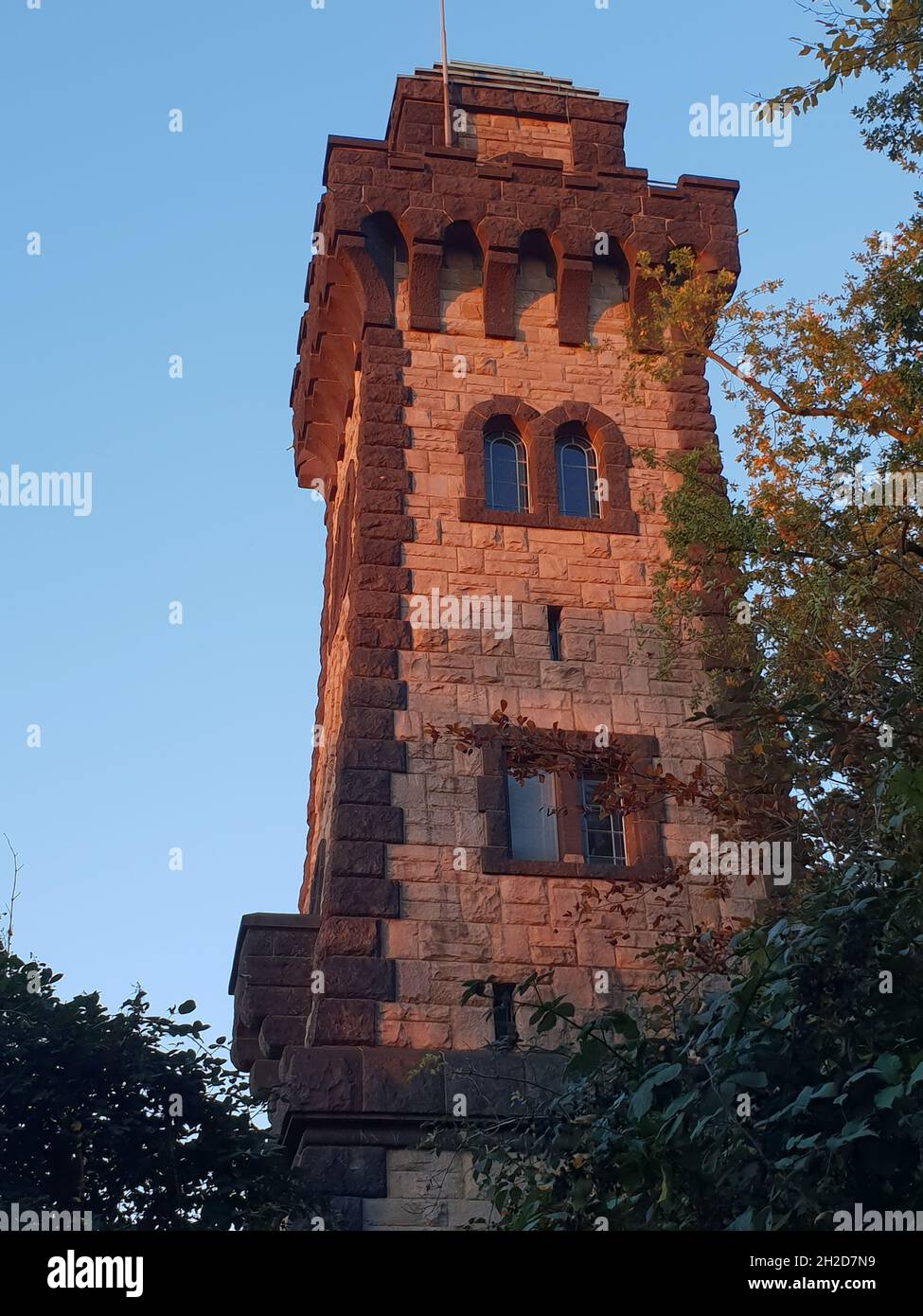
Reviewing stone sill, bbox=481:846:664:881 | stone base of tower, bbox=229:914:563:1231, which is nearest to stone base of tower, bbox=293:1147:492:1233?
stone base of tower, bbox=229:914:563:1231

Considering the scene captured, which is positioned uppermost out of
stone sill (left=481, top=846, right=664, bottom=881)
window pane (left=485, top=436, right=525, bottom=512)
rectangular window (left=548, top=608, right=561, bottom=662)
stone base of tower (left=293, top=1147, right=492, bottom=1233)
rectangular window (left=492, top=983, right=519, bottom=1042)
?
window pane (left=485, top=436, right=525, bottom=512)

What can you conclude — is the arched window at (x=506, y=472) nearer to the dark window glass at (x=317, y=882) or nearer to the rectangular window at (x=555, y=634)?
the rectangular window at (x=555, y=634)

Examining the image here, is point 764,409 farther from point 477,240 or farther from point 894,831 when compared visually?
point 894,831

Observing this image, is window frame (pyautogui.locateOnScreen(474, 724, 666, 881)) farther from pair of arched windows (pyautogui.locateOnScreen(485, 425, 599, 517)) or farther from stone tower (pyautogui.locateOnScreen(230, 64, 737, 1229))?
pair of arched windows (pyautogui.locateOnScreen(485, 425, 599, 517))

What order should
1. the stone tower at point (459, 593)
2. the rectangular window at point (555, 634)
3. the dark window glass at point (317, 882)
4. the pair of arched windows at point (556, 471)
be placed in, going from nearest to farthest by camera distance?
the stone tower at point (459, 593)
the rectangular window at point (555, 634)
the dark window glass at point (317, 882)
the pair of arched windows at point (556, 471)

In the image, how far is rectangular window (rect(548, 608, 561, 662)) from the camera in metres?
18.0

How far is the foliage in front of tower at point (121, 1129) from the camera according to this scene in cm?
1328

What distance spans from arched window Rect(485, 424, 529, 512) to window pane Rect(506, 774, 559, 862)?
3368 millimetres

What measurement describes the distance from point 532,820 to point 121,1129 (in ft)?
17.8

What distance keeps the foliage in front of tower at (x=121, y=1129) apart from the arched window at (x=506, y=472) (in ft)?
24.6

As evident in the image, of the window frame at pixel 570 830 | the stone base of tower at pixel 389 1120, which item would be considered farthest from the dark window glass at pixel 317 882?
the stone base of tower at pixel 389 1120

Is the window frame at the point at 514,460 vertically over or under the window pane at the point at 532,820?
over

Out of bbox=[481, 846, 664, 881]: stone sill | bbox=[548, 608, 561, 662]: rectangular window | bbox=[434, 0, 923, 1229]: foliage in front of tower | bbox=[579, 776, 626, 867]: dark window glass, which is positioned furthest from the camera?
bbox=[548, 608, 561, 662]: rectangular window
